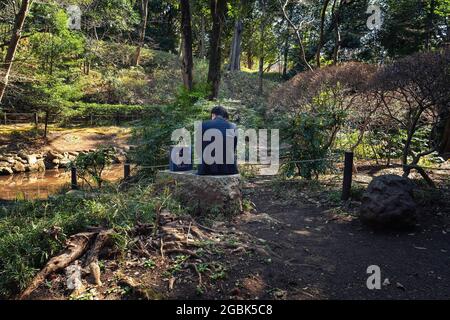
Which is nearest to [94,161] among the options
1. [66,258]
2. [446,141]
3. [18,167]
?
[66,258]

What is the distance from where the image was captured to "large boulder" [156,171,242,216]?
561 centimetres

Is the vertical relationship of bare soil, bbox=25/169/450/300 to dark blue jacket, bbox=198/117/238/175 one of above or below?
below

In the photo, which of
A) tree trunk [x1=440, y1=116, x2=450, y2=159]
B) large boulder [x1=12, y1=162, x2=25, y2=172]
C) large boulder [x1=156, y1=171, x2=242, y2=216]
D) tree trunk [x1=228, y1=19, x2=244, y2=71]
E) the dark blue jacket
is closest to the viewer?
the dark blue jacket

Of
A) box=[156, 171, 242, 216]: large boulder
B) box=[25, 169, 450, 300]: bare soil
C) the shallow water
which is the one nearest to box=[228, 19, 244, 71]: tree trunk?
the shallow water

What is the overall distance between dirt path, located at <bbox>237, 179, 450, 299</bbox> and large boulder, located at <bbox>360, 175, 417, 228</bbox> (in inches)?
7.2

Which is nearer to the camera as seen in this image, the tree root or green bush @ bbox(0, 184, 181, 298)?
the tree root

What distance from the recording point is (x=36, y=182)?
44.4ft

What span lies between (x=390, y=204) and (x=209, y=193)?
2.66 m

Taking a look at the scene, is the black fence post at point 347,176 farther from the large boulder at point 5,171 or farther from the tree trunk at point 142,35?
the tree trunk at point 142,35

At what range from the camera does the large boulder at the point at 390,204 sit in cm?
501

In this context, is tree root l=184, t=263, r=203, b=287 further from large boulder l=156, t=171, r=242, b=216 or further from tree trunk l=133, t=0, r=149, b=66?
tree trunk l=133, t=0, r=149, b=66

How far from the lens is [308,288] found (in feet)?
11.8

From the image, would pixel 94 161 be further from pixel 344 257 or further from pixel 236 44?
pixel 236 44

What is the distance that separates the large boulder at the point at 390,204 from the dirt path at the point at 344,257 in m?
0.18
